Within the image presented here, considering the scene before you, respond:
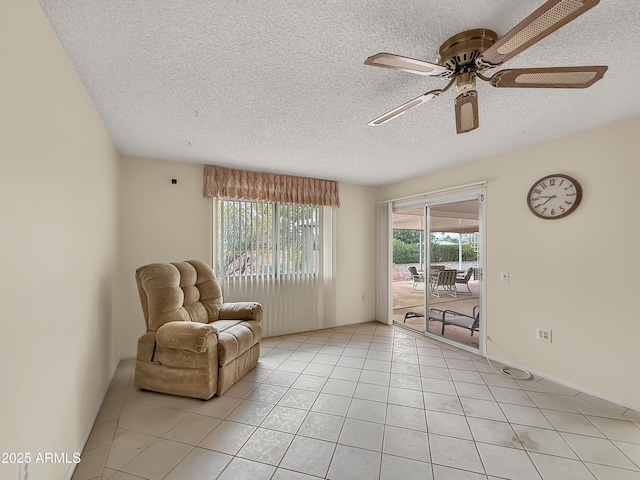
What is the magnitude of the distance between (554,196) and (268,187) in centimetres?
327

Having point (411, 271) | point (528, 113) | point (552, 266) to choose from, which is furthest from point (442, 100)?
point (411, 271)

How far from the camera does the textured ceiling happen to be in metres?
A: 1.32

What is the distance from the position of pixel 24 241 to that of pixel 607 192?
3.88 m

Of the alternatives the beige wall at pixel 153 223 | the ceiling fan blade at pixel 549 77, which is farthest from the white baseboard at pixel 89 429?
the ceiling fan blade at pixel 549 77

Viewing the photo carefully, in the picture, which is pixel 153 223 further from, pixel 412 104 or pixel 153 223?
pixel 412 104

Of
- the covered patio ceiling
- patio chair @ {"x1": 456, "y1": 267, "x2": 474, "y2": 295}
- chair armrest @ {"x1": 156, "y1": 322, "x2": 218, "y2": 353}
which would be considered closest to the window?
chair armrest @ {"x1": 156, "y1": 322, "x2": 218, "y2": 353}

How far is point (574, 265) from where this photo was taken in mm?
2715

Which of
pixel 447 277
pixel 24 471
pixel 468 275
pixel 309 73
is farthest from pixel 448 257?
pixel 24 471

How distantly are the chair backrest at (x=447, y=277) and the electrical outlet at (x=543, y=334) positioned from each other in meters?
1.29

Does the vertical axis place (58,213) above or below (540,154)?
below

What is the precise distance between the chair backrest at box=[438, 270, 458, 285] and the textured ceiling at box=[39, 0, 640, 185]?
180cm

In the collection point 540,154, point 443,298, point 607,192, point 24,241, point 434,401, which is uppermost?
point 540,154

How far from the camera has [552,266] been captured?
2.87 meters

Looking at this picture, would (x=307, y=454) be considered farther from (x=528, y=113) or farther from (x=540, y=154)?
(x=540, y=154)
